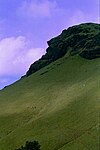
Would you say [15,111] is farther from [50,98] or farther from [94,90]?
[94,90]

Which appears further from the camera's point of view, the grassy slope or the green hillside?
the grassy slope

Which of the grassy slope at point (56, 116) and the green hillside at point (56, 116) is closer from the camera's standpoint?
the green hillside at point (56, 116)

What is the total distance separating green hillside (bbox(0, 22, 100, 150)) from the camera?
108750mm

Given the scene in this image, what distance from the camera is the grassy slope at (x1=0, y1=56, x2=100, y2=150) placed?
358 feet

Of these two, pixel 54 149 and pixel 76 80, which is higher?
pixel 76 80

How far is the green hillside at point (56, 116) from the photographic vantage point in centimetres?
10875

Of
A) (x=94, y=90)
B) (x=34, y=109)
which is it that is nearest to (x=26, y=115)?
(x=34, y=109)

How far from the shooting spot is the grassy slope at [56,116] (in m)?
109

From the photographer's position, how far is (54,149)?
105562 mm

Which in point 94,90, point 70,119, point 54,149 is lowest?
point 54,149

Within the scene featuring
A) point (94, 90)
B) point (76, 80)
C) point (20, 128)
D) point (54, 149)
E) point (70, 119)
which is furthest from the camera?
point (76, 80)

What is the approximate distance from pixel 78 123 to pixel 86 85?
49797mm

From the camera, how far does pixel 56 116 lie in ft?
449

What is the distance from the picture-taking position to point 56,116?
449ft
